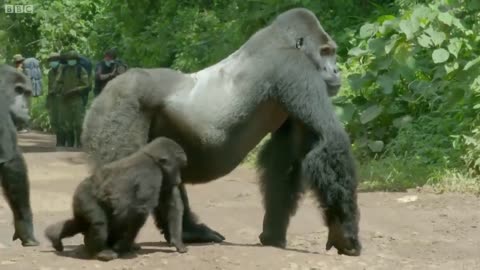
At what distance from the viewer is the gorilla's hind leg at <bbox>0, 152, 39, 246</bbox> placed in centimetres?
756

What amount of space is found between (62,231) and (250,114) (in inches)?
53.9

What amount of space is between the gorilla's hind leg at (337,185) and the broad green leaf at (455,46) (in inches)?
193

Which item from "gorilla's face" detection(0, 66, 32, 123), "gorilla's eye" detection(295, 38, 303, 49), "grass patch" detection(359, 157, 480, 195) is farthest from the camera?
"grass patch" detection(359, 157, 480, 195)

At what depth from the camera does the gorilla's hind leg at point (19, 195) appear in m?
7.56

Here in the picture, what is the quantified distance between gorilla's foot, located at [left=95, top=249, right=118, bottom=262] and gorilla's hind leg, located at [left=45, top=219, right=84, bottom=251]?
0.25 metres

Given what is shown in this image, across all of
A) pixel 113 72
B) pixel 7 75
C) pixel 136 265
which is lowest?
pixel 113 72

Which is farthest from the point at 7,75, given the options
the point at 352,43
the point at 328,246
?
the point at 352,43

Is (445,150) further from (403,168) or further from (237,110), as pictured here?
(237,110)

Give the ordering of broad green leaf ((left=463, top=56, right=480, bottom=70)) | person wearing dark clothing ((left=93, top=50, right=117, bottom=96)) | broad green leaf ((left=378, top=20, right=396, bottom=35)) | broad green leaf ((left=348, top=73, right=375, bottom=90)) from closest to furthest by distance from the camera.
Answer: broad green leaf ((left=463, top=56, right=480, bottom=70)), broad green leaf ((left=378, top=20, right=396, bottom=35)), broad green leaf ((left=348, top=73, right=375, bottom=90)), person wearing dark clothing ((left=93, top=50, right=117, bottom=96))

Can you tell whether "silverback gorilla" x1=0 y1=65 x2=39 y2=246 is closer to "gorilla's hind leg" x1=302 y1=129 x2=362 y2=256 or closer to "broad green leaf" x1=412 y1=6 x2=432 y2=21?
"gorilla's hind leg" x1=302 y1=129 x2=362 y2=256

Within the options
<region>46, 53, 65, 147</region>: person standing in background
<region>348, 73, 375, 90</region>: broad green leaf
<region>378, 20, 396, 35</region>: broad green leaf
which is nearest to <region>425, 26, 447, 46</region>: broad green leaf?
<region>378, 20, 396, 35</region>: broad green leaf

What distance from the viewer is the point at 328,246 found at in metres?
6.37

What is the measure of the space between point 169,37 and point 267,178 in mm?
13831

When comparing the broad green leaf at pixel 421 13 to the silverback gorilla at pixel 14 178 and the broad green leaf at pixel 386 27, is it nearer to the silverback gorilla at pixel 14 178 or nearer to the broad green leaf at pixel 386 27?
the broad green leaf at pixel 386 27
